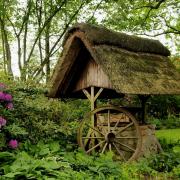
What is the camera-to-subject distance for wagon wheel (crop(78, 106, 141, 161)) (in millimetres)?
9836

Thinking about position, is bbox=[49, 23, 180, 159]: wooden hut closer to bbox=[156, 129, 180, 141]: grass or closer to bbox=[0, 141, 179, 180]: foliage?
bbox=[0, 141, 179, 180]: foliage

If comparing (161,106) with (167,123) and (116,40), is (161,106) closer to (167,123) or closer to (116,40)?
(167,123)

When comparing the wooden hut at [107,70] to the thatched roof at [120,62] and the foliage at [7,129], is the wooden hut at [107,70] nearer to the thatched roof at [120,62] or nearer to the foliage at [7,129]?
the thatched roof at [120,62]

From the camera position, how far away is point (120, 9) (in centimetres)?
1942

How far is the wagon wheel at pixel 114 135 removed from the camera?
9836mm

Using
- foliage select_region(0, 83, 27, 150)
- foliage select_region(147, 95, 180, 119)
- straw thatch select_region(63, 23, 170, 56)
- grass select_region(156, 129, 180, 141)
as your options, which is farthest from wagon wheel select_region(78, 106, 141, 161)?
foliage select_region(147, 95, 180, 119)

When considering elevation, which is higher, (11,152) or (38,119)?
(38,119)

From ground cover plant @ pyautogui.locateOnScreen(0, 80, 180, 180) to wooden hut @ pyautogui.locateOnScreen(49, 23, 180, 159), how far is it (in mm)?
778

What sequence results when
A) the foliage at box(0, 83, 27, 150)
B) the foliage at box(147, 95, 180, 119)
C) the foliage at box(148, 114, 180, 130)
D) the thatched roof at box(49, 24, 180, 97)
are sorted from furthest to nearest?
the foliage at box(147, 95, 180, 119) → the foliage at box(148, 114, 180, 130) → the thatched roof at box(49, 24, 180, 97) → the foliage at box(0, 83, 27, 150)

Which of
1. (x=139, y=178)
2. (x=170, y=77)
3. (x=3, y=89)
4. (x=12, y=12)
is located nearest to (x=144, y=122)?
(x=170, y=77)

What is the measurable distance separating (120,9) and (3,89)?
42.0 feet

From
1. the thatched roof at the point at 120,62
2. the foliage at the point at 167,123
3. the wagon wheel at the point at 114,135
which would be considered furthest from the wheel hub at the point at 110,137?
the foliage at the point at 167,123

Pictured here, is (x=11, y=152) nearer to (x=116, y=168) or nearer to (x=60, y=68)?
(x=116, y=168)

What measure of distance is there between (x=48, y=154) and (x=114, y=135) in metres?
2.75
